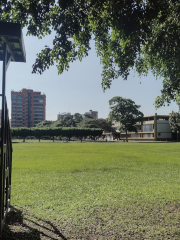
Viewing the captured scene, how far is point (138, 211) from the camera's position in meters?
5.81

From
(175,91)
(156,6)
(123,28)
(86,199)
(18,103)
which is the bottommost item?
(86,199)

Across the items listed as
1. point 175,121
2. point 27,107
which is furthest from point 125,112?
point 27,107

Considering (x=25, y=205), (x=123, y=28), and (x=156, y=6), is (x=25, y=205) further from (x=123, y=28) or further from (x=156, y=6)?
(x=156, y=6)

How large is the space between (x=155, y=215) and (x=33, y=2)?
17.2 feet

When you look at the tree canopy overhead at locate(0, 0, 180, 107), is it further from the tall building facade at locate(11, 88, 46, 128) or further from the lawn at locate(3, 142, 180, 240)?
the tall building facade at locate(11, 88, 46, 128)

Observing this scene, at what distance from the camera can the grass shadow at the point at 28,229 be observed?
427cm

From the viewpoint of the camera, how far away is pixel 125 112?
74.5 m

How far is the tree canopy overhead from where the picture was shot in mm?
4141

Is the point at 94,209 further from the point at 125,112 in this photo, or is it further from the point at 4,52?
the point at 125,112

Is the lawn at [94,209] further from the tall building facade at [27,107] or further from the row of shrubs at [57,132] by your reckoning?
the tall building facade at [27,107]

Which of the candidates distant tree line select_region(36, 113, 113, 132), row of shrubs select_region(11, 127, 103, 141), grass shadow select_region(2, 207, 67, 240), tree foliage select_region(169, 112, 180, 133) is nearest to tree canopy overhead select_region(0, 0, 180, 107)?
grass shadow select_region(2, 207, 67, 240)

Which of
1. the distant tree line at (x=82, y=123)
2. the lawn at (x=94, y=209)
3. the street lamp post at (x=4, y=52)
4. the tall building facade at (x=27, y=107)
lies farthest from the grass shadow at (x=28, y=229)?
the tall building facade at (x=27, y=107)

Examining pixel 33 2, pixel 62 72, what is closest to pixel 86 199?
pixel 62 72

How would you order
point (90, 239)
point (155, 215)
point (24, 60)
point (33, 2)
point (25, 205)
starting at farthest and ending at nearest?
point (25, 205), point (155, 215), point (24, 60), point (90, 239), point (33, 2)
